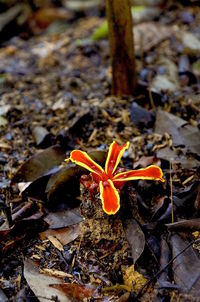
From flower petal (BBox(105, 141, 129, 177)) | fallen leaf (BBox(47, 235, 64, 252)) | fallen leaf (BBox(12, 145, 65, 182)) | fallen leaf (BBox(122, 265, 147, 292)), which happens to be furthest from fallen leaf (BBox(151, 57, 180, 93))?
fallen leaf (BBox(122, 265, 147, 292))

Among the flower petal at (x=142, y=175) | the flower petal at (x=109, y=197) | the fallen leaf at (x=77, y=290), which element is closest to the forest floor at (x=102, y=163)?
the fallen leaf at (x=77, y=290)

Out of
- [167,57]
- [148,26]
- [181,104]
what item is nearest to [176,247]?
[181,104]

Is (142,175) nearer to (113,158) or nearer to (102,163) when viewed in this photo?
(113,158)

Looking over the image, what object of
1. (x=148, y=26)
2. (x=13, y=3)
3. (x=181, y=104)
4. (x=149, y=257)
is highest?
(x=13, y=3)

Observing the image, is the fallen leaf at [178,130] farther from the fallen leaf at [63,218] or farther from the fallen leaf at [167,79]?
the fallen leaf at [63,218]

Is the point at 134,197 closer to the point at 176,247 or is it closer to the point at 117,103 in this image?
the point at 176,247

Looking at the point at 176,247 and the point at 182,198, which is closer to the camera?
the point at 176,247
